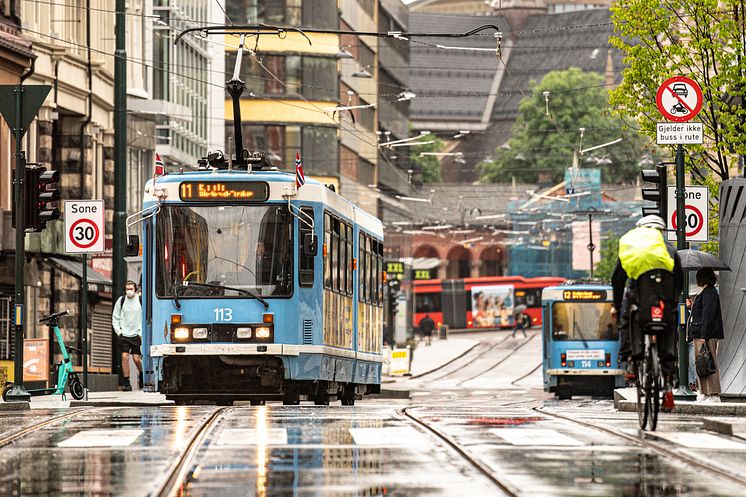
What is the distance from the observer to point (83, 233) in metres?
25.7

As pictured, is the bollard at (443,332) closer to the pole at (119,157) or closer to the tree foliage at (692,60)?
the tree foliage at (692,60)

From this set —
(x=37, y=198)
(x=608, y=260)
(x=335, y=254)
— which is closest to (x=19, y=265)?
(x=37, y=198)

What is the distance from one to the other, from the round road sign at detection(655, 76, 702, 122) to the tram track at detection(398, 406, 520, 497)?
A: 6701 mm

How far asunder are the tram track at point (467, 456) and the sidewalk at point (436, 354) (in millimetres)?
45366

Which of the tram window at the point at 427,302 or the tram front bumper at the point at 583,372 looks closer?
the tram front bumper at the point at 583,372

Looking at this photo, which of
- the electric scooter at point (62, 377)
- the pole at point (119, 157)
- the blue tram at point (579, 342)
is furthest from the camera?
the blue tram at point (579, 342)

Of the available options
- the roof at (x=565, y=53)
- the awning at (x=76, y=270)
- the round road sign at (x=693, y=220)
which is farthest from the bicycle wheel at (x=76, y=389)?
the roof at (x=565, y=53)

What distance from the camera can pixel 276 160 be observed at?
79188mm

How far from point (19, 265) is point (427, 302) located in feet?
290

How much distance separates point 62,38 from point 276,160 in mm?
38047

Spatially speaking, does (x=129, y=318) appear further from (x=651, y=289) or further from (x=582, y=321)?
(x=582, y=321)

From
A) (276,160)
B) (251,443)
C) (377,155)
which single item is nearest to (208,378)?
(251,443)

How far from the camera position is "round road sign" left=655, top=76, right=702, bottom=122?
22406mm

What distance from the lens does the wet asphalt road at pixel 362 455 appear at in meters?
10.4
